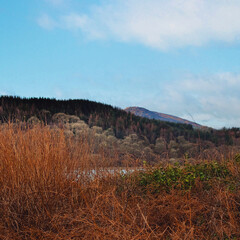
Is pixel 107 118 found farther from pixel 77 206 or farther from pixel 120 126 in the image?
pixel 77 206

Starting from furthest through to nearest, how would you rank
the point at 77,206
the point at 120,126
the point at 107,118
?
1. the point at 107,118
2. the point at 120,126
3. the point at 77,206

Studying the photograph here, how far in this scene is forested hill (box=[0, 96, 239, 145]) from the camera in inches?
432

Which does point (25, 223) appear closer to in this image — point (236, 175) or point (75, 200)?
point (75, 200)

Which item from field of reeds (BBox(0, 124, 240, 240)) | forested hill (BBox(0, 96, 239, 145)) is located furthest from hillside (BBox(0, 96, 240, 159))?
field of reeds (BBox(0, 124, 240, 240))

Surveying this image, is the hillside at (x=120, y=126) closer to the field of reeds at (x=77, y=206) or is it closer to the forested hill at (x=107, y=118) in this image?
the forested hill at (x=107, y=118)

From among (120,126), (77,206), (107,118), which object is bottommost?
(77,206)

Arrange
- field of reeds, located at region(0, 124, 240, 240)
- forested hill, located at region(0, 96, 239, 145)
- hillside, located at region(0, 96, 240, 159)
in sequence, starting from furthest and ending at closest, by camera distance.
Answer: forested hill, located at region(0, 96, 239, 145)
hillside, located at region(0, 96, 240, 159)
field of reeds, located at region(0, 124, 240, 240)

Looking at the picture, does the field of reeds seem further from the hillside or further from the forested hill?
the forested hill

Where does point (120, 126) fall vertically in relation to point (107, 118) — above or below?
below

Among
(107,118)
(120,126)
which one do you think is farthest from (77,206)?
(107,118)

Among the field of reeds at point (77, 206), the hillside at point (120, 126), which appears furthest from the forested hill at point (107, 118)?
the field of reeds at point (77, 206)

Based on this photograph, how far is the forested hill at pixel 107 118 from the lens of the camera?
36.0ft

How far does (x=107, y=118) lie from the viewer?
1216 centimetres

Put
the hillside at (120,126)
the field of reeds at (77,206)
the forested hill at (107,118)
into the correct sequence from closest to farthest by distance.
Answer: the field of reeds at (77,206) < the hillside at (120,126) < the forested hill at (107,118)
